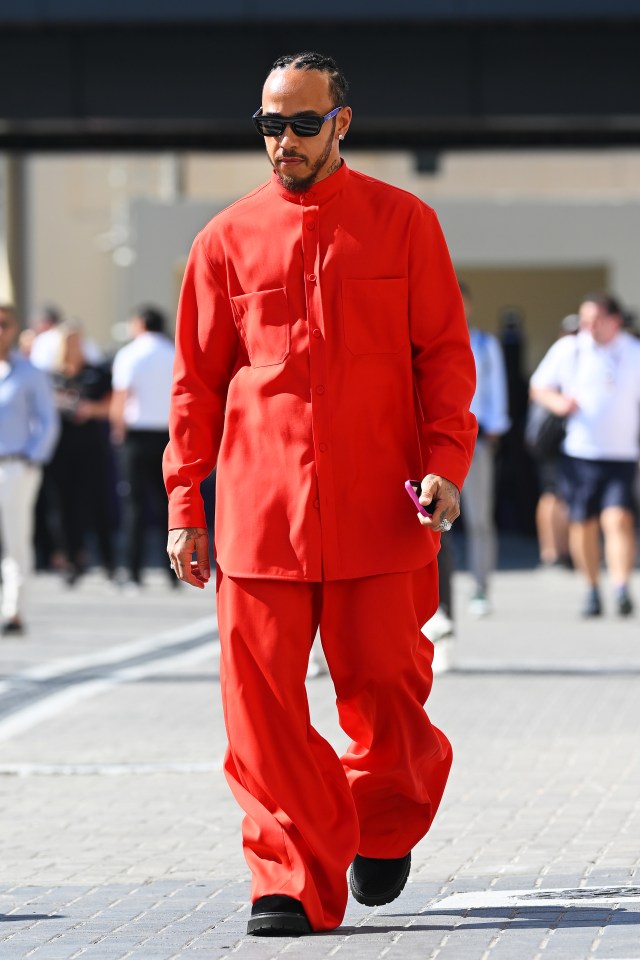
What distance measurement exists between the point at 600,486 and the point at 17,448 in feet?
12.1

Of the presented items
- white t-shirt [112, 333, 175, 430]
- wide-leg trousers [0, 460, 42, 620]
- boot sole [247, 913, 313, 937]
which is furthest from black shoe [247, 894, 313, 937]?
white t-shirt [112, 333, 175, 430]

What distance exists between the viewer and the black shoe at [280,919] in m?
5.02

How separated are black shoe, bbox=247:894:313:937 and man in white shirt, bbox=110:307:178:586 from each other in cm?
1129

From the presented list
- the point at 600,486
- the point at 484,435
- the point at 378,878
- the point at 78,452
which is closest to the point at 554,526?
the point at 78,452

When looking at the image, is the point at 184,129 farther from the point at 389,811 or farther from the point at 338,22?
the point at 389,811

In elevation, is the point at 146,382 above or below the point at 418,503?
below

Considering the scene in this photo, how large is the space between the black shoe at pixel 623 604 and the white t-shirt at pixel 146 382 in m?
4.03

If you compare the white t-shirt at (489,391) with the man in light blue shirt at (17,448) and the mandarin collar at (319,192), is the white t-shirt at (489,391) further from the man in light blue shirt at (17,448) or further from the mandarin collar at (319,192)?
the mandarin collar at (319,192)

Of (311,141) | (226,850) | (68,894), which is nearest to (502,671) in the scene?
(226,850)

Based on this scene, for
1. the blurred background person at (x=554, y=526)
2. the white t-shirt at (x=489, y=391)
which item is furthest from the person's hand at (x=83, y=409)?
the white t-shirt at (x=489, y=391)

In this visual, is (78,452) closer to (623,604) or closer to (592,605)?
(592,605)

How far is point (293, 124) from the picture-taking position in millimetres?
5098

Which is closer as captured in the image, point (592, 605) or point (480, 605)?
point (592, 605)

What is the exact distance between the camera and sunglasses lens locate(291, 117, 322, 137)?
509 centimetres
